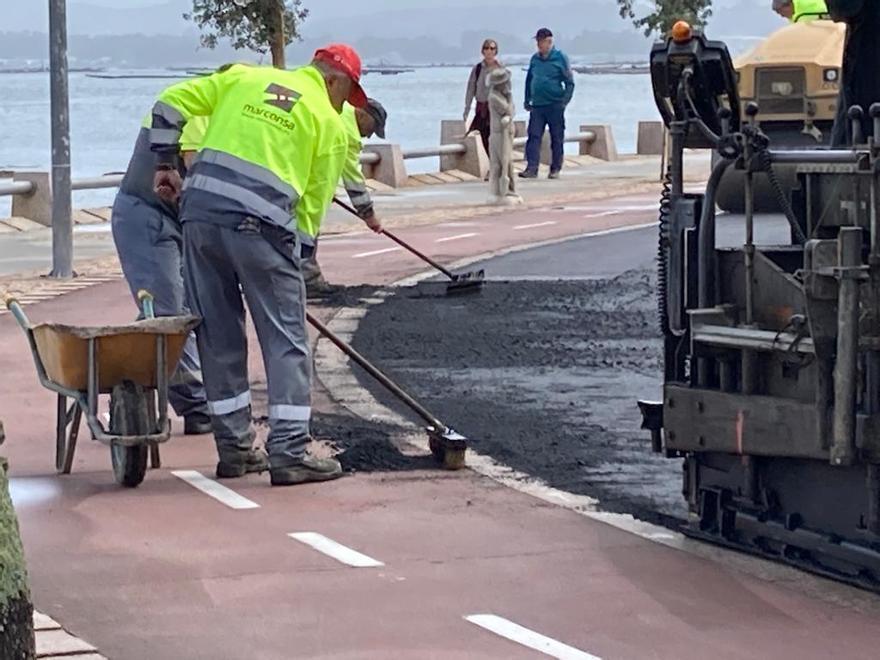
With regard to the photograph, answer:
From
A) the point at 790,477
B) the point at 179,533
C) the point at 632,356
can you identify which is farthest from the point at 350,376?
the point at 790,477

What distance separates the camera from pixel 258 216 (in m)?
8.52

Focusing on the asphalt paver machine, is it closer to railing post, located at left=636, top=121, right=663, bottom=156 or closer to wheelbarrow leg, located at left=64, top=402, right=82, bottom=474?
wheelbarrow leg, located at left=64, top=402, right=82, bottom=474

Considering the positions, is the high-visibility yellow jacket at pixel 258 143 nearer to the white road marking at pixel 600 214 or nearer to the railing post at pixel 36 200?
the railing post at pixel 36 200

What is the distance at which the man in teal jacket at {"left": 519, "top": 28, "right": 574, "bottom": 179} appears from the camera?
2675 centimetres

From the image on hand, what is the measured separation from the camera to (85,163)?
1320 inches

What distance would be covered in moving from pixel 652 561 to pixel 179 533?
5.60ft

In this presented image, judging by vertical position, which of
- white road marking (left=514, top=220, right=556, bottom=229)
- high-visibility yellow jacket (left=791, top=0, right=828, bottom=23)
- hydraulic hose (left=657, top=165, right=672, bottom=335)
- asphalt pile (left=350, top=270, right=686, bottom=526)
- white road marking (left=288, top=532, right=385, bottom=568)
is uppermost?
high-visibility yellow jacket (left=791, top=0, right=828, bottom=23)

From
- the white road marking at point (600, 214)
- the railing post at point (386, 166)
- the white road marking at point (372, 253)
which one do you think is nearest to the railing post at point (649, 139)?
the railing post at point (386, 166)

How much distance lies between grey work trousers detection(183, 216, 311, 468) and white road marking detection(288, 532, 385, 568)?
0.99 metres

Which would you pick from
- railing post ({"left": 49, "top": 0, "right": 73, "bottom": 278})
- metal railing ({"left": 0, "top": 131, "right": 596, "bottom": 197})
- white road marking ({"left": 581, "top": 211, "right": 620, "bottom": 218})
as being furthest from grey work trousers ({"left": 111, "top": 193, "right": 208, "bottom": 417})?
white road marking ({"left": 581, "top": 211, "right": 620, "bottom": 218})

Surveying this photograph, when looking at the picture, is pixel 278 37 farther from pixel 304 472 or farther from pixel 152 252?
pixel 304 472

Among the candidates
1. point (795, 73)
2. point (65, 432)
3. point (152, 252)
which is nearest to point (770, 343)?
point (65, 432)

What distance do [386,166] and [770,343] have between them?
62.2ft

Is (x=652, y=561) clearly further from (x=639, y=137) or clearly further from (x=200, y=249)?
(x=639, y=137)
